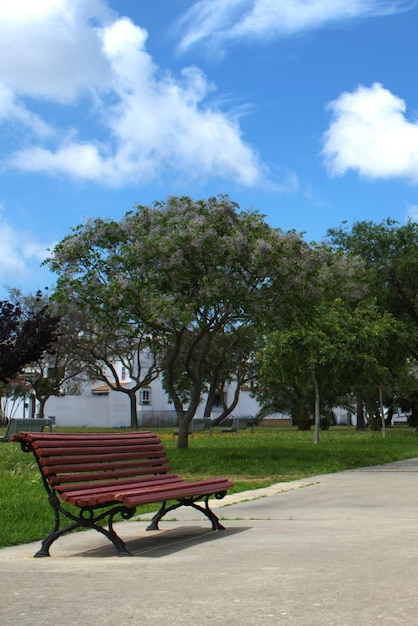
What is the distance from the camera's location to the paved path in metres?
4.94

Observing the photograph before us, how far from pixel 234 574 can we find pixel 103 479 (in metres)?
2.46

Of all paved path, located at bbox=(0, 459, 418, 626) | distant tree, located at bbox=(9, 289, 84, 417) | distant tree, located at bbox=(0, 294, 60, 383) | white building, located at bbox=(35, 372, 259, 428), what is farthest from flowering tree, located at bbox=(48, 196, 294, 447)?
white building, located at bbox=(35, 372, 259, 428)

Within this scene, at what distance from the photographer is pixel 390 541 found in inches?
310

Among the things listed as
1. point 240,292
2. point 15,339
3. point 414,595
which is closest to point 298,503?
point 414,595

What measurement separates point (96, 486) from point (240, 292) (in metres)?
13.2

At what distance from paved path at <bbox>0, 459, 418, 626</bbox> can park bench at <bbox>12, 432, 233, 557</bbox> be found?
0.34 meters

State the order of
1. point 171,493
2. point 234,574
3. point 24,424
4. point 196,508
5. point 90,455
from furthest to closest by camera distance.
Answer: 1. point 24,424
2. point 196,508
3. point 90,455
4. point 171,493
5. point 234,574

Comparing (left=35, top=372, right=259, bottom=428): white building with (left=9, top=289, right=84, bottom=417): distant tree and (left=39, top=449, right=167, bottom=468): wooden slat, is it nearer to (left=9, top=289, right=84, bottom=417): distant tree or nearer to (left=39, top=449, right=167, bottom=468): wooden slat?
(left=9, top=289, right=84, bottom=417): distant tree

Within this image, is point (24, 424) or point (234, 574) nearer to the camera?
point (234, 574)

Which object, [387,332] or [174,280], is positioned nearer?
A: [174,280]

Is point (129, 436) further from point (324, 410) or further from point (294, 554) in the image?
point (324, 410)

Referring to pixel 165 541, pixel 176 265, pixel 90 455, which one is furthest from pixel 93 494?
pixel 176 265

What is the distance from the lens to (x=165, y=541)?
27.2 feet

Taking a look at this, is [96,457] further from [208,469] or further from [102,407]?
[102,407]
